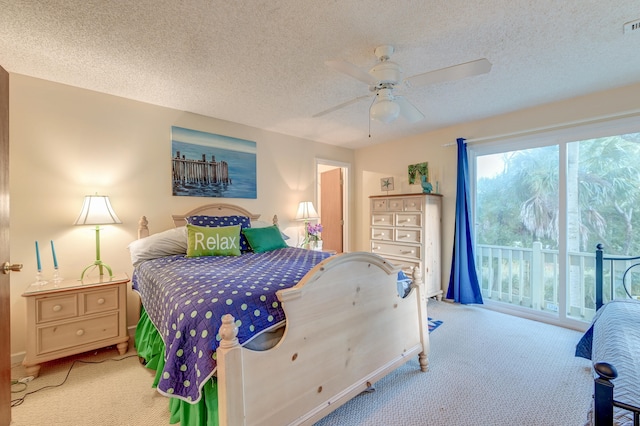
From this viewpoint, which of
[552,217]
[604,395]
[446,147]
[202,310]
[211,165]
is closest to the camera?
[604,395]

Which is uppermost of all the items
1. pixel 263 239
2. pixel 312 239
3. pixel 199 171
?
pixel 199 171

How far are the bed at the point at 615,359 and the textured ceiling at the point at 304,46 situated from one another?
1727 mm

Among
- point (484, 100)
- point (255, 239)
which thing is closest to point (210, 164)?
point (255, 239)

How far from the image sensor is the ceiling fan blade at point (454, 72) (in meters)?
1.56

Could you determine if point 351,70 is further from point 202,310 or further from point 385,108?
point 202,310

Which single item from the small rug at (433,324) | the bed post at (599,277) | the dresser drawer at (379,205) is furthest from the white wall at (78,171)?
the bed post at (599,277)

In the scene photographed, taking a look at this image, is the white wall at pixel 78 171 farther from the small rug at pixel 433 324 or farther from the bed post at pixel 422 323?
the small rug at pixel 433 324

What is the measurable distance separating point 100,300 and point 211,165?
176 centimetres

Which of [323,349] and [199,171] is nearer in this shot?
[323,349]

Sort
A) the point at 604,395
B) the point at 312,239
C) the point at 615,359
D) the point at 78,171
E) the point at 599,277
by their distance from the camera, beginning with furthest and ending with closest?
the point at 312,239 → the point at 78,171 → the point at 599,277 → the point at 615,359 → the point at 604,395

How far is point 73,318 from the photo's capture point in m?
2.18

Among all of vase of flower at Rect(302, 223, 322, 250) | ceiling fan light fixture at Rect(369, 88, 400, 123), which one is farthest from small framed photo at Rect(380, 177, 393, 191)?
ceiling fan light fixture at Rect(369, 88, 400, 123)

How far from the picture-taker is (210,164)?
3346 millimetres

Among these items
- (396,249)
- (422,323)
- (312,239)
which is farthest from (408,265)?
(422,323)
